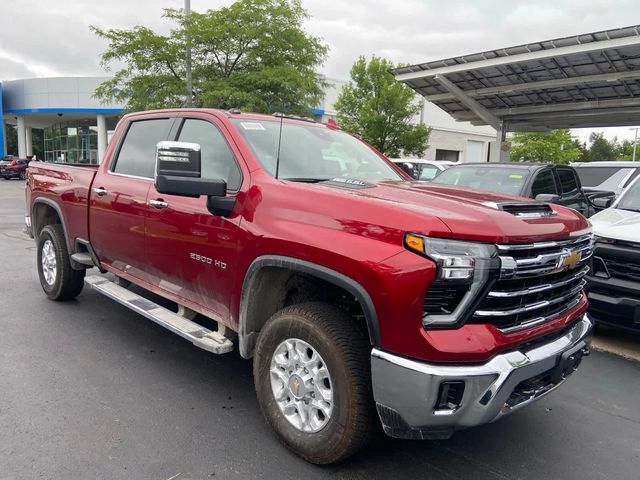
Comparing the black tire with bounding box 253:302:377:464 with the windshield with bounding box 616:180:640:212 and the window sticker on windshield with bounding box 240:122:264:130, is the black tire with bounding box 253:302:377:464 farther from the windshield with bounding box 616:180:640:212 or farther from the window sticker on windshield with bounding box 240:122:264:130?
the windshield with bounding box 616:180:640:212

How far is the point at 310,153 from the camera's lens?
3.63m

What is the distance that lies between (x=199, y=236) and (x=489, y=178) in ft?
18.5

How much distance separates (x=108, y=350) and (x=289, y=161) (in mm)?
2357

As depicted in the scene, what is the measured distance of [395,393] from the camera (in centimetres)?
231

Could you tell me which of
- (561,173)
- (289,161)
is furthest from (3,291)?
(561,173)

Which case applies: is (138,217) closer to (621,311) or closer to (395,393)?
(395,393)

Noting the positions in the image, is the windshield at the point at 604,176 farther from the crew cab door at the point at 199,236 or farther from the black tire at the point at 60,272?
the black tire at the point at 60,272

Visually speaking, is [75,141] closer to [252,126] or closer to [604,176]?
[604,176]

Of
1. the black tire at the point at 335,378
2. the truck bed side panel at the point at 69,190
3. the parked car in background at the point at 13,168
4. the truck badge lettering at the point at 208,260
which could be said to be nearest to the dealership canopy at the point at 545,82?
the truck bed side panel at the point at 69,190

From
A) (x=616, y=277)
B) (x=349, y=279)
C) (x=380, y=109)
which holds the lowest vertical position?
(x=616, y=277)

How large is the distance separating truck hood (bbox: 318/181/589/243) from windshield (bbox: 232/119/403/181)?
45 cm

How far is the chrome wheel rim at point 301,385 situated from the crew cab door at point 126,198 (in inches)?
68.6

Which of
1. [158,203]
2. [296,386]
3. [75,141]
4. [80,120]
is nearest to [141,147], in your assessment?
[158,203]

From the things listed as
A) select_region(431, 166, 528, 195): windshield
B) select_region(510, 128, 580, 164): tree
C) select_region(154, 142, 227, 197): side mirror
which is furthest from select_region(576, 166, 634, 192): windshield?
select_region(510, 128, 580, 164): tree
